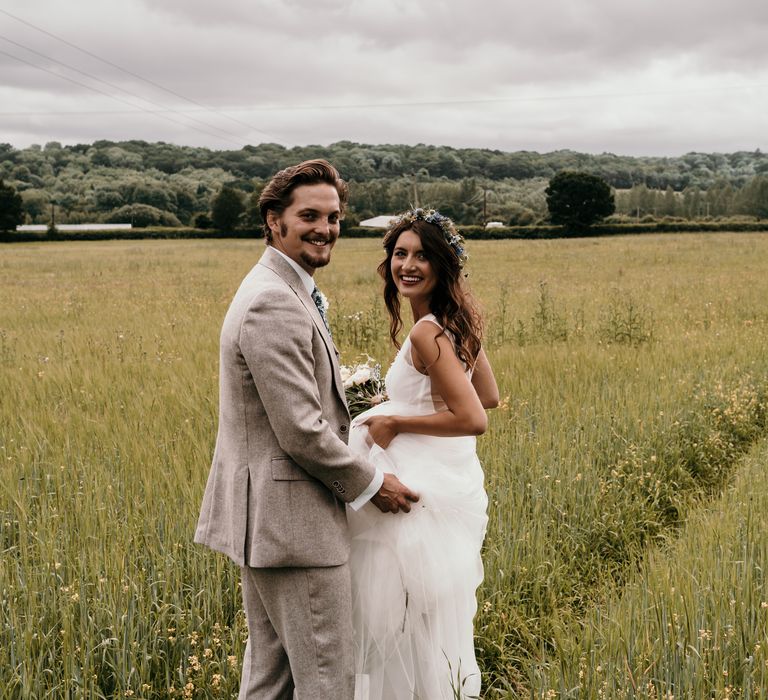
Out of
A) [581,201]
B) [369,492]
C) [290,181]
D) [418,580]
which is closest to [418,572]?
[418,580]

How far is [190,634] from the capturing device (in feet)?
10.5

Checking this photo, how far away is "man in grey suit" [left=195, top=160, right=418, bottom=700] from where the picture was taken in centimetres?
224

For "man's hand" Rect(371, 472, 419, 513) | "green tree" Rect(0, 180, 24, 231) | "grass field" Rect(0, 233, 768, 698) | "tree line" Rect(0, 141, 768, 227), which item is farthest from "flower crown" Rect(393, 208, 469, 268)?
"green tree" Rect(0, 180, 24, 231)

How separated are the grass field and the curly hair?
1986mm

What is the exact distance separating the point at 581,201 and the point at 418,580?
67073 mm

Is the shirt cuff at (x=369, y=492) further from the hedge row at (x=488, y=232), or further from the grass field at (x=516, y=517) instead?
the hedge row at (x=488, y=232)

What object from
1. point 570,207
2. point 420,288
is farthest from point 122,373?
point 570,207

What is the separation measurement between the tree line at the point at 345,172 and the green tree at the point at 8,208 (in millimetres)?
8900

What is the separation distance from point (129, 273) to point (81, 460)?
21.4 metres

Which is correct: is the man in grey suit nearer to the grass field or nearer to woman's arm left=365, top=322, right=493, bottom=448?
woman's arm left=365, top=322, right=493, bottom=448

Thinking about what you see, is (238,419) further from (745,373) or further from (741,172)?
(741,172)

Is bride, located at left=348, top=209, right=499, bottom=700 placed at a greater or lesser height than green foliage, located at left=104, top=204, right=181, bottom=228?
lesser

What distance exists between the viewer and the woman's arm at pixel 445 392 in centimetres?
275

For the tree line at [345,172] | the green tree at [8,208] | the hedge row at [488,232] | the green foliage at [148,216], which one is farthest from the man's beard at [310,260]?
the green foliage at [148,216]
